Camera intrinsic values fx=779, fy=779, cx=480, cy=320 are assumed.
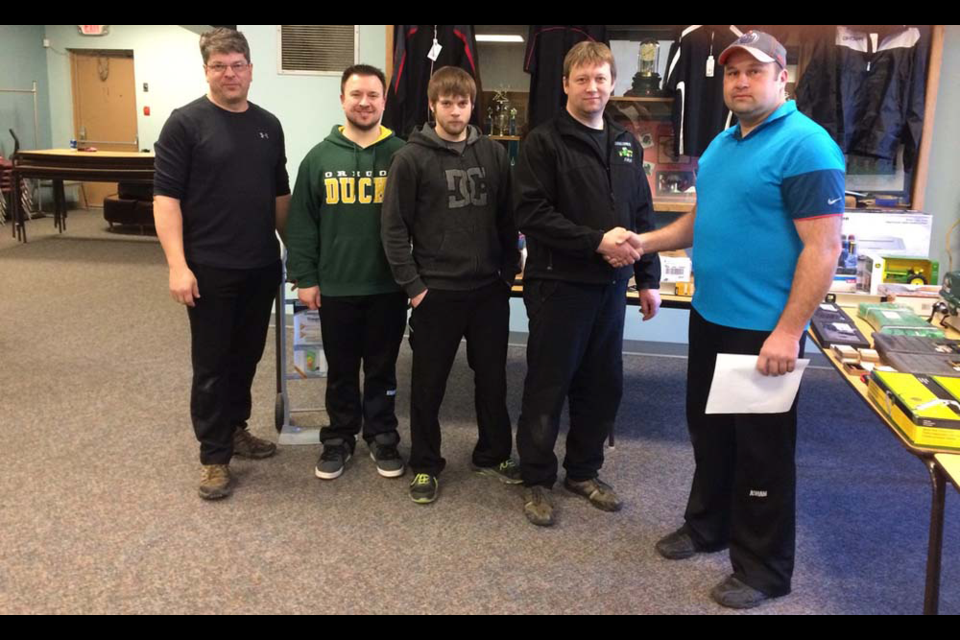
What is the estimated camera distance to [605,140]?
2439mm

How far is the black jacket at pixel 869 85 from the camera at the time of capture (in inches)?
153

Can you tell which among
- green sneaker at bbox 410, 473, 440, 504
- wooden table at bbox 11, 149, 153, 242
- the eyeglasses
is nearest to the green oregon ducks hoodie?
the eyeglasses

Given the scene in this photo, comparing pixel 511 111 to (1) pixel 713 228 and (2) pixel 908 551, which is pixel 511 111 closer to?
(1) pixel 713 228

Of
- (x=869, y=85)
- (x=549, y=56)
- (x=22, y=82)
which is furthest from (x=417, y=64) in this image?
(x=22, y=82)

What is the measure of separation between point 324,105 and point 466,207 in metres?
2.37

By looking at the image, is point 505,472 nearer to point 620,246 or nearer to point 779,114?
point 620,246

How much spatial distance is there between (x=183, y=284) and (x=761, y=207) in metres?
1.74

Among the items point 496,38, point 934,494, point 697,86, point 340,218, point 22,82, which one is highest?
point 22,82

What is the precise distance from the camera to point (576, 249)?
7.76 ft

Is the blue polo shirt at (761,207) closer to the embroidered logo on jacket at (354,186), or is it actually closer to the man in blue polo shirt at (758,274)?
→ the man in blue polo shirt at (758,274)

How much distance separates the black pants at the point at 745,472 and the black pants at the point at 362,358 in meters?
1.08

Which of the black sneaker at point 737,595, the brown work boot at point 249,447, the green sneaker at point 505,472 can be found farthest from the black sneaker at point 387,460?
the black sneaker at point 737,595

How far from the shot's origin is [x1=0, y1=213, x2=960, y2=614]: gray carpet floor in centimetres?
214

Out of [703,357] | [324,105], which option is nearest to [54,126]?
[324,105]
